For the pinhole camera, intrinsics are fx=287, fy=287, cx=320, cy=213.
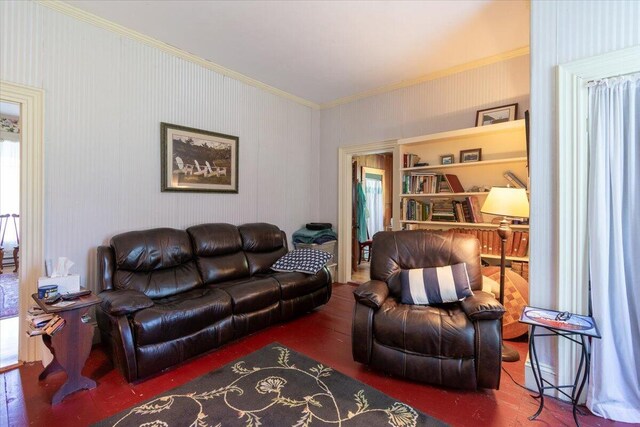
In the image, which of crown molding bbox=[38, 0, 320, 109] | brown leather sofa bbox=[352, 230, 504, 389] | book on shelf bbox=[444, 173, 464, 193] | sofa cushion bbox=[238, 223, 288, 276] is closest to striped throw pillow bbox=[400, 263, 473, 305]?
brown leather sofa bbox=[352, 230, 504, 389]

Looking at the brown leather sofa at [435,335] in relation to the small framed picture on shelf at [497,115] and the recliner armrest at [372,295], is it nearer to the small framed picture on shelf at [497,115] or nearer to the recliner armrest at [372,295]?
the recliner armrest at [372,295]

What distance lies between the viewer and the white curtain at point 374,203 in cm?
612

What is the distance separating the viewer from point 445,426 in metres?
1.60

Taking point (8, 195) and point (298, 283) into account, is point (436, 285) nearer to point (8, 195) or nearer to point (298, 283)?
point (298, 283)

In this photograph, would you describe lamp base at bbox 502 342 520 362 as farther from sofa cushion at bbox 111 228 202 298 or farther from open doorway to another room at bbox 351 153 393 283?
sofa cushion at bbox 111 228 202 298

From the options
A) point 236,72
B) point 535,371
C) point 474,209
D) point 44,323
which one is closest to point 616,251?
point 535,371

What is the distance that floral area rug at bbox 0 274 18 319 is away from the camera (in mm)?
3257

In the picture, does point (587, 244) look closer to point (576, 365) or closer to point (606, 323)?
point (606, 323)

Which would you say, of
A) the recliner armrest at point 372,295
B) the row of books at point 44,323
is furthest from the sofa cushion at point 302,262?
the row of books at point 44,323

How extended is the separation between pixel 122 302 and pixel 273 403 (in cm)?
125

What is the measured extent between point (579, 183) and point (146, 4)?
3.47m

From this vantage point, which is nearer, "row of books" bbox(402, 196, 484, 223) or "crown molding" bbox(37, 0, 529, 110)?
"crown molding" bbox(37, 0, 529, 110)

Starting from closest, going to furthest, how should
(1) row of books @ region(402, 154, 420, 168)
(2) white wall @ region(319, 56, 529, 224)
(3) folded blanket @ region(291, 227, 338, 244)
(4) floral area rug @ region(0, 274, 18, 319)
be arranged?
1. (2) white wall @ region(319, 56, 529, 224)
2. (4) floral area rug @ region(0, 274, 18, 319)
3. (1) row of books @ region(402, 154, 420, 168)
4. (3) folded blanket @ region(291, 227, 338, 244)

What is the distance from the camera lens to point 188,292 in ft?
8.77
